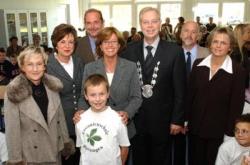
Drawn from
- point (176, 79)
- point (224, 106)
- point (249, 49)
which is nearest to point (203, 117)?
point (224, 106)

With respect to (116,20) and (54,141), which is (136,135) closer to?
(54,141)

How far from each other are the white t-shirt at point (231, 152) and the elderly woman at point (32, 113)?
1326mm

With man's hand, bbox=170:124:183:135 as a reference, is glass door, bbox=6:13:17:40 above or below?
above

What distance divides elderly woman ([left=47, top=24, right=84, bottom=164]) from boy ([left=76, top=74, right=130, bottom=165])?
11.9 inches

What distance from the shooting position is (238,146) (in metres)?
2.48

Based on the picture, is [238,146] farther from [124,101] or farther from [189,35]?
[189,35]

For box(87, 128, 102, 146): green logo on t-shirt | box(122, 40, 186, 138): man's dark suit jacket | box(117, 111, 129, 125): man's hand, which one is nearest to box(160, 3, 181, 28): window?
box(122, 40, 186, 138): man's dark suit jacket

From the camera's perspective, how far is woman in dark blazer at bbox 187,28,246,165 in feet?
8.11

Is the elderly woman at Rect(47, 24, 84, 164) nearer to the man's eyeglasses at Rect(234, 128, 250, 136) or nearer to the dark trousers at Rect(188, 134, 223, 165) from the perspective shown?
the dark trousers at Rect(188, 134, 223, 165)

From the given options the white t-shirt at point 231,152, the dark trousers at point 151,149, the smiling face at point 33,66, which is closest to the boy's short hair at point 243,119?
the white t-shirt at point 231,152

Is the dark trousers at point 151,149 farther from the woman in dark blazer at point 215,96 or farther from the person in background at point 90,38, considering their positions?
the person in background at point 90,38

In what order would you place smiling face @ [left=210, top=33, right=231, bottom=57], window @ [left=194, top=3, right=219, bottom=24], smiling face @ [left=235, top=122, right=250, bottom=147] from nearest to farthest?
1. smiling face @ [left=235, top=122, right=250, bottom=147]
2. smiling face @ [left=210, top=33, right=231, bottom=57]
3. window @ [left=194, top=3, right=219, bottom=24]

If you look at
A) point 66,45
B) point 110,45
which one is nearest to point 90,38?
point 66,45

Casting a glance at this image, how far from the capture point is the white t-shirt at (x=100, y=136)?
224cm
